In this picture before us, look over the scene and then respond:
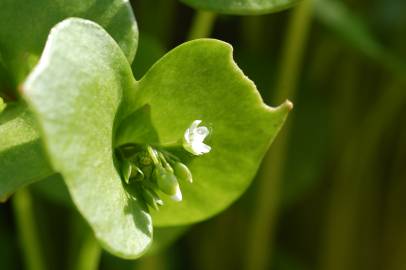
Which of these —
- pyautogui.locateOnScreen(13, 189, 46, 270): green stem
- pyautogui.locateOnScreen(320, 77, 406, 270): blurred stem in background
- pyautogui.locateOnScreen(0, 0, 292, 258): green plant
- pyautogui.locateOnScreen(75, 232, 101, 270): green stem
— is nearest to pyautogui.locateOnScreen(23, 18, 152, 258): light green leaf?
pyautogui.locateOnScreen(0, 0, 292, 258): green plant

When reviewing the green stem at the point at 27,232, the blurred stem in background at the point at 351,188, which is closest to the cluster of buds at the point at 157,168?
the green stem at the point at 27,232

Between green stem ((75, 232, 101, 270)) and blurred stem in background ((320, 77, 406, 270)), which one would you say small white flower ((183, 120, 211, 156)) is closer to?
green stem ((75, 232, 101, 270))

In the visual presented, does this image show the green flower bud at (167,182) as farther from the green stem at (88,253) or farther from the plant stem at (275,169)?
the plant stem at (275,169)

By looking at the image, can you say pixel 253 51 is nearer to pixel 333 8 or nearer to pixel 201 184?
pixel 333 8

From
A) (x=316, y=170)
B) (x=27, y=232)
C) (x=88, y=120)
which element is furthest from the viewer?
(x=316, y=170)

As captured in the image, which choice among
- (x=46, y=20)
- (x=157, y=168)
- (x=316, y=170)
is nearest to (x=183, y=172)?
(x=157, y=168)

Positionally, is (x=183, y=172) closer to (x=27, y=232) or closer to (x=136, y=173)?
(x=136, y=173)

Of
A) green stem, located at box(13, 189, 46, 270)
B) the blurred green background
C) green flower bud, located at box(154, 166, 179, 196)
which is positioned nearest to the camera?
green flower bud, located at box(154, 166, 179, 196)
